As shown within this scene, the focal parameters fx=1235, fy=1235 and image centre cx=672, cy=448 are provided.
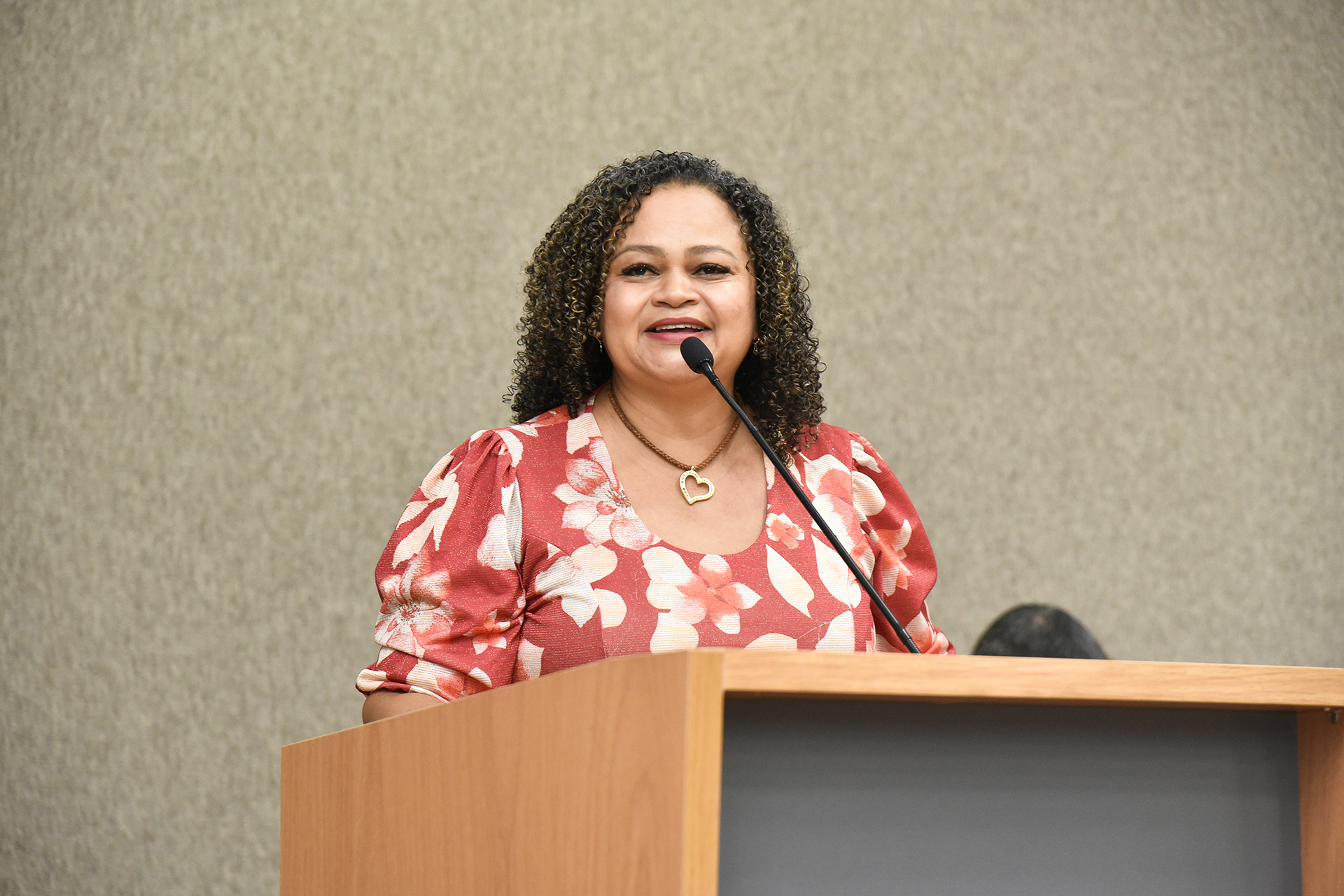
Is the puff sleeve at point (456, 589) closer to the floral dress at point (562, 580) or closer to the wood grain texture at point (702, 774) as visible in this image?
the floral dress at point (562, 580)

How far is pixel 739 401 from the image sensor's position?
4.97 ft

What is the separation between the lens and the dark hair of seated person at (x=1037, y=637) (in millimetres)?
1915

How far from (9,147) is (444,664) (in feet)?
5.21

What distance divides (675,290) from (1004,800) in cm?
73

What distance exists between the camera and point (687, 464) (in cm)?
138

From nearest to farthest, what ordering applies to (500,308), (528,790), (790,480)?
(528,790), (790,480), (500,308)

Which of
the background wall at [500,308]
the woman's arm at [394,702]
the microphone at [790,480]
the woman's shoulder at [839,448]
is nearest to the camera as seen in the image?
the microphone at [790,480]

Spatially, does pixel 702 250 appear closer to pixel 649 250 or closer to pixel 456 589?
pixel 649 250

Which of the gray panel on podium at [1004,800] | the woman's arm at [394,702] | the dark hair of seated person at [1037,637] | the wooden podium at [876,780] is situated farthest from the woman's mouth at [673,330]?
the dark hair of seated person at [1037,637]

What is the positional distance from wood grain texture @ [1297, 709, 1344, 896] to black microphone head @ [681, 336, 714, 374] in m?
0.61

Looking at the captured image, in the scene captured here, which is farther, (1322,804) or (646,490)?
(646,490)

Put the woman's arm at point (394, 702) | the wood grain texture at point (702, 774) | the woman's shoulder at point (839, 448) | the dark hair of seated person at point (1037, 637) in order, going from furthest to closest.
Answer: the dark hair of seated person at point (1037, 637) → the woman's shoulder at point (839, 448) → the woman's arm at point (394, 702) → the wood grain texture at point (702, 774)

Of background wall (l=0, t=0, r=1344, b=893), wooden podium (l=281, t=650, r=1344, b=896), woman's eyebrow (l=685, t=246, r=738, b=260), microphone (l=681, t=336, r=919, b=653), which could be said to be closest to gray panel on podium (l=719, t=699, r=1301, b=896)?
wooden podium (l=281, t=650, r=1344, b=896)

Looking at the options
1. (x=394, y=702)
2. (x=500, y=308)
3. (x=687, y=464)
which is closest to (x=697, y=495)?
(x=687, y=464)
